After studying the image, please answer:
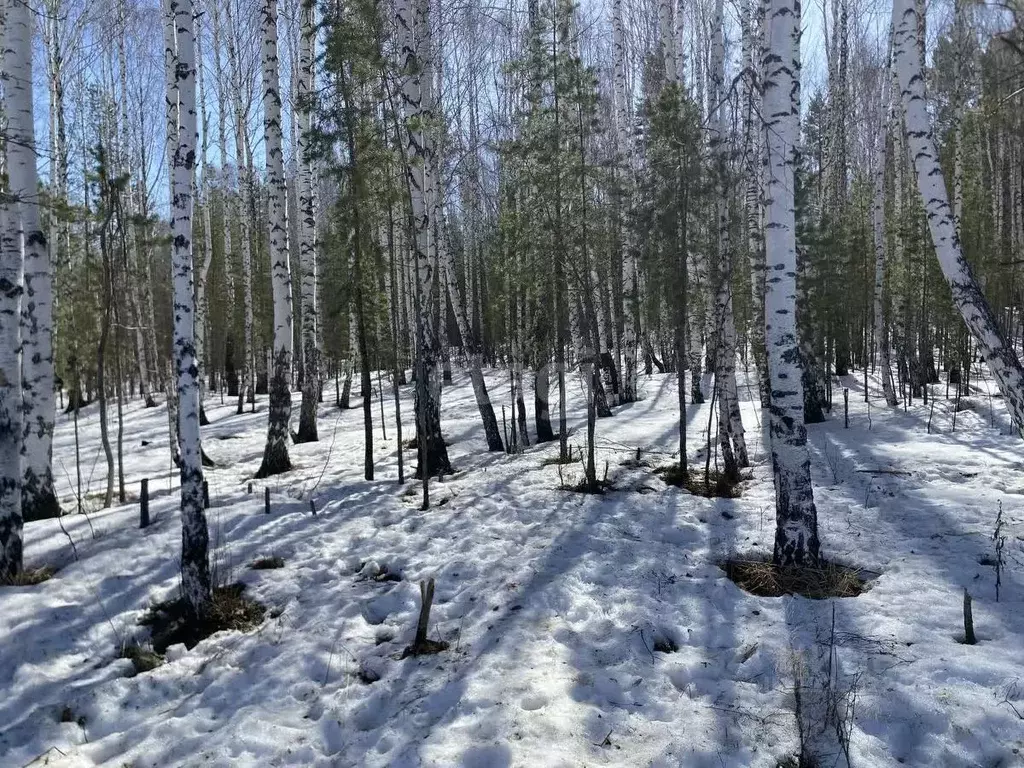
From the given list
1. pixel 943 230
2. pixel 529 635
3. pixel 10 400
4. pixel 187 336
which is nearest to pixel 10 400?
pixel 10 400

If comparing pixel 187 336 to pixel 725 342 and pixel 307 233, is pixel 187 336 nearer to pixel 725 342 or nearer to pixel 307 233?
pixel 725 342

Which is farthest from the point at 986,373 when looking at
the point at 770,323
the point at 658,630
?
the point at 658,630

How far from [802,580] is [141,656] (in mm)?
5559

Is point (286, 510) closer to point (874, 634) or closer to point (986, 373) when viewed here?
point (874, 634)

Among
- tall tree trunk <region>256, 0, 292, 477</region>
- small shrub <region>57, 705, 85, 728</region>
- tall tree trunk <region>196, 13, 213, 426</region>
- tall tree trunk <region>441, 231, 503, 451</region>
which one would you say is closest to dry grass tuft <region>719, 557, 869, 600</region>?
small shrub <region>57, 705, 85, 728</region>

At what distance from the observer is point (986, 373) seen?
886 inches

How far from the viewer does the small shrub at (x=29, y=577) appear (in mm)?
5992

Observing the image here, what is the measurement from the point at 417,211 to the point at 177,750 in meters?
7.82

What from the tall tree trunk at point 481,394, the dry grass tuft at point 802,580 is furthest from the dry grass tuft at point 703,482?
the tall tree trunk at point 481,394

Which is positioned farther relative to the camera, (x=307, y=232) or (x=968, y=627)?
(x=307, y=232)

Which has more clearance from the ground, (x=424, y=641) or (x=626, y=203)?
(x=626, y=203)

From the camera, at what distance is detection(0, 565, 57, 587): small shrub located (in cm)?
599

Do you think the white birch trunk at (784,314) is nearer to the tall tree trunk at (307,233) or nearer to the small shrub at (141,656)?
the small shrub at (141,656)

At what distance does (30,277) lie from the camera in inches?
300
